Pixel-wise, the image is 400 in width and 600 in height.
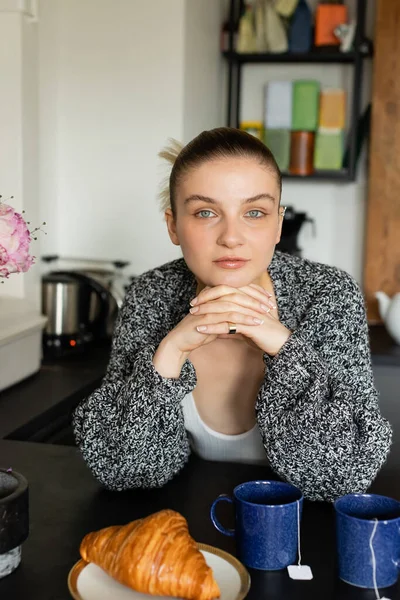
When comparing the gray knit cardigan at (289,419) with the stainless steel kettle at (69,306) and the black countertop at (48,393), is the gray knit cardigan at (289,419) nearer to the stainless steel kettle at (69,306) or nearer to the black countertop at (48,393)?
the black countertop at (48,393)

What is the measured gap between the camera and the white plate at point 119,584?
0.86 m

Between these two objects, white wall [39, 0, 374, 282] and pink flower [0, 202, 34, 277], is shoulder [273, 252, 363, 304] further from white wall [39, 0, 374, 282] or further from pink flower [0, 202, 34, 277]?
white wall [39, 0, 374, 282]

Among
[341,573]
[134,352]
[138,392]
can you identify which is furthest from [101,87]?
[341,573]

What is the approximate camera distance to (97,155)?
285 centimetres

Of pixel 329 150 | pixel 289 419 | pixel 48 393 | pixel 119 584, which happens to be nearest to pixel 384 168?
pixel 329 150

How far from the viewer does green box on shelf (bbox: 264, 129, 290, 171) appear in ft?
11.0

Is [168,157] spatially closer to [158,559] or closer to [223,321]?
[223,321]

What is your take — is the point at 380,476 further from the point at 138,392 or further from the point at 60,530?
the point at 60,530

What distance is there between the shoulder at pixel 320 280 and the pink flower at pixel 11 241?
2.07 ft

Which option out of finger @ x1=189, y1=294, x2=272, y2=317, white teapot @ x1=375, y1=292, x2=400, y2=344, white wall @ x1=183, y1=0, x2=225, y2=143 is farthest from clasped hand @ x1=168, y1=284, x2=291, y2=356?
white wall @ x1=183, y1=0, x2=225, y2=143

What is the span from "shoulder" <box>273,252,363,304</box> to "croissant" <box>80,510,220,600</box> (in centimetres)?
67

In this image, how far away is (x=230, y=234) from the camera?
1247 millimetres

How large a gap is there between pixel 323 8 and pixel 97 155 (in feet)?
3.81

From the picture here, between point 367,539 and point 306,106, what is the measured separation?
270cm
